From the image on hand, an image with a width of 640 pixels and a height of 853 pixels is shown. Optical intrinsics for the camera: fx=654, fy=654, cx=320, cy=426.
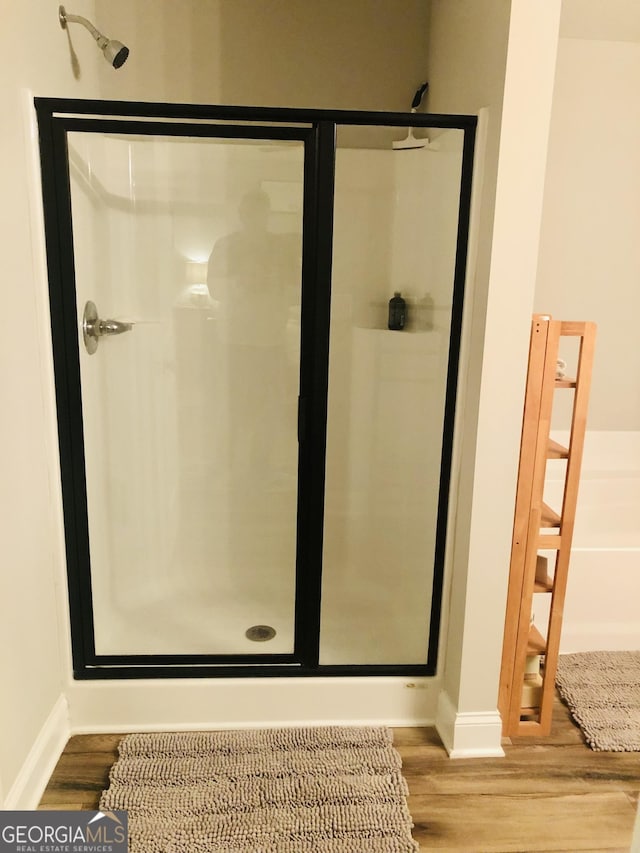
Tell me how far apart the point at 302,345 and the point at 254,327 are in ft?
2.37

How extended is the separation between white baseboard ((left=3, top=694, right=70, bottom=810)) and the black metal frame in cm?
13

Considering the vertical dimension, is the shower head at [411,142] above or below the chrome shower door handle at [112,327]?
above

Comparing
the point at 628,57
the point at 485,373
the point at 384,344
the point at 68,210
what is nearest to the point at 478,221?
the point at 485,373

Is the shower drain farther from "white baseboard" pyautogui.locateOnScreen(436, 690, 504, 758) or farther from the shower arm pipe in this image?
the shower arm pipe

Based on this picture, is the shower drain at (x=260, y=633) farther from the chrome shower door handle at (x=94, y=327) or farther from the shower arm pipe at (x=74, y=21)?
the shower arm pipe at (x=74, y=21)

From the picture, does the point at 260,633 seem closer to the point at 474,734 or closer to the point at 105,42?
the point at 474,734

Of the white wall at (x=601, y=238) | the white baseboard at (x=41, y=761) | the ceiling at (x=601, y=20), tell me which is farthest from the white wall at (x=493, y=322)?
the white baseboard at (x=41, y=761)

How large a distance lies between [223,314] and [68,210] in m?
0.89

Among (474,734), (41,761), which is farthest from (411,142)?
(41,761)

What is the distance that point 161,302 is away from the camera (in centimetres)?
Result: 246

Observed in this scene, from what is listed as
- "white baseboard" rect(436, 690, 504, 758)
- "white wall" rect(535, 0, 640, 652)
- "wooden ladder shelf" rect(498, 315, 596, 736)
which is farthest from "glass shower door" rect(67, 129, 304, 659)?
"white wall" rect(535, 0, 640, 652)

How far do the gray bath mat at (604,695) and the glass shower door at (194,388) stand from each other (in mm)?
924

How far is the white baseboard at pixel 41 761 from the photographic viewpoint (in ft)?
5.07

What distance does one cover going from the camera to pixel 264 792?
1.67 meters
